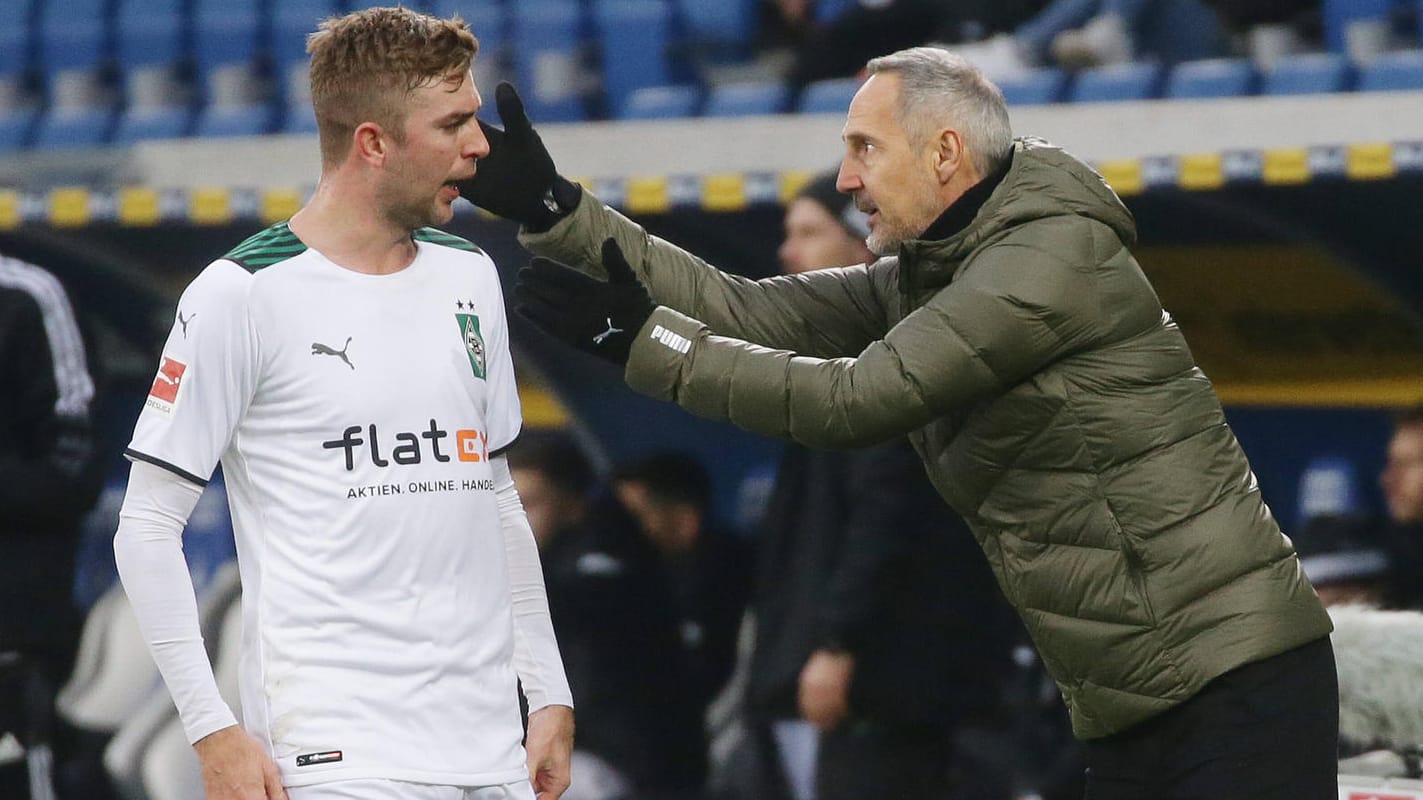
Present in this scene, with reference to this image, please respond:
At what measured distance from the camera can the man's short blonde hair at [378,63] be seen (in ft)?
9.04

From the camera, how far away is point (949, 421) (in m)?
3.08

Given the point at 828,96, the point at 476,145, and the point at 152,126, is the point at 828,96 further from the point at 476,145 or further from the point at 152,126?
the point at 476,145

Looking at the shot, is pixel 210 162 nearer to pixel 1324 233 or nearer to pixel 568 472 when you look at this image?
pixel 568 472

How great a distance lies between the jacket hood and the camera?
2975 millimetres

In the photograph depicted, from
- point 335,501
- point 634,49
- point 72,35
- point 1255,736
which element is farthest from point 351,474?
point 72,35

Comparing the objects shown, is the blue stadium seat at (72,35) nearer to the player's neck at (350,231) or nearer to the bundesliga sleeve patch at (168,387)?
the player's neck at (350,231)

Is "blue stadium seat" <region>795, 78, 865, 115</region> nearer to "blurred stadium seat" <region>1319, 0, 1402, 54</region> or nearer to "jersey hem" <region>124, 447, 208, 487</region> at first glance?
"blurred stadium seat" <region>1319, 0, 1402, 54</region>

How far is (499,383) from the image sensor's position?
2.91 m

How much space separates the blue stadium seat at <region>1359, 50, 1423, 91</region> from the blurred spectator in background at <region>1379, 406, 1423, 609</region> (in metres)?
0.86

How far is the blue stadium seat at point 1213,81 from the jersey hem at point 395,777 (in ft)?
11.8

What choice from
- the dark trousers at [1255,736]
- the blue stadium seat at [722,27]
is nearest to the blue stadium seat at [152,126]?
the blue stadium seat at [722,27]

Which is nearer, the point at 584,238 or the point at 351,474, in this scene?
the point at 351,474

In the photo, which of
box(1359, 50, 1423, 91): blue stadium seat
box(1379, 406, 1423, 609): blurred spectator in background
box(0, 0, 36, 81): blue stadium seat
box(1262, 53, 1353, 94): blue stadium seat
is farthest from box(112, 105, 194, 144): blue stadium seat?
box(1379, 406, 1423, 609): blurred spectator in background

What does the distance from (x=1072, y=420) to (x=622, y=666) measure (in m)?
2.86
